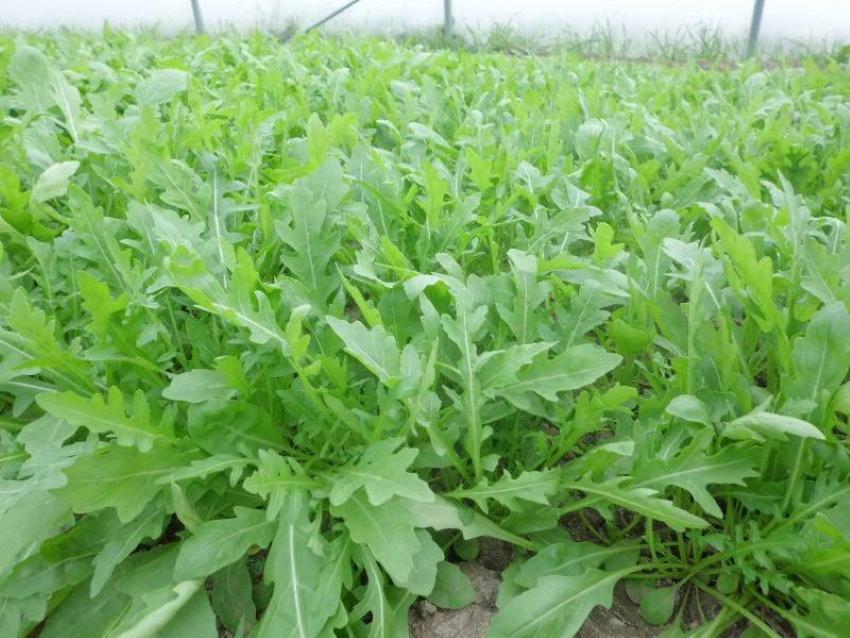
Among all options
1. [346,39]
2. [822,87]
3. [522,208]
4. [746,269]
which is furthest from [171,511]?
[346,39]

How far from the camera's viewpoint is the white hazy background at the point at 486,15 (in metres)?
6.75

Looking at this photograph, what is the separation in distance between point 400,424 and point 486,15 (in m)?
7.95

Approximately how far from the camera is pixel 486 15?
7973mm

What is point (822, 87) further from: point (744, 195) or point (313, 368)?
point (313, 368)

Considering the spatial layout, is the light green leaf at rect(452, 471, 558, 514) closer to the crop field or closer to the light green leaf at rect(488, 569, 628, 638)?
the crop field

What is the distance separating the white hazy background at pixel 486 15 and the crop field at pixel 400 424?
249 inches

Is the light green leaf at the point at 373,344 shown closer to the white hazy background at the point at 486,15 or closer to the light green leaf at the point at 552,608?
the light green leaf at the point at 552,608

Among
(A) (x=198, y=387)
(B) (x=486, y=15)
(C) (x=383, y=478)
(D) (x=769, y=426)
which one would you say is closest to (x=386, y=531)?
(C) (x=383, y=478)

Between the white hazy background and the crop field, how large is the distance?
6335 mm

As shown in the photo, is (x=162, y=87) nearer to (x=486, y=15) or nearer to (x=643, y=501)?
(x=643, y=501)

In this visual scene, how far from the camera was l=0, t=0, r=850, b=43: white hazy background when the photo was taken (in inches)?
266

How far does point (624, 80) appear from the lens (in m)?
3.33

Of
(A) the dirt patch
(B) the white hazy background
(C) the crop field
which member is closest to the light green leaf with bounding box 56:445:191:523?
(C) the crop field

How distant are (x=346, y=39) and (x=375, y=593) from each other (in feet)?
14.5
